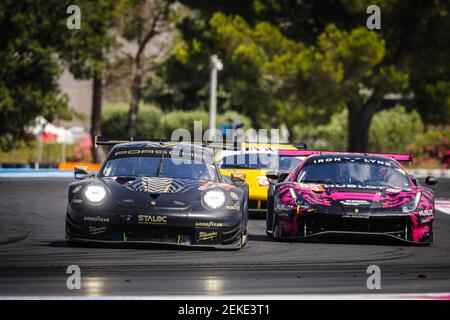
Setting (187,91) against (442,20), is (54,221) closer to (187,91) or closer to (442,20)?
(442,20)

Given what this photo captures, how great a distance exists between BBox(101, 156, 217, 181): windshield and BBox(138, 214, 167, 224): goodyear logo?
4.27ft

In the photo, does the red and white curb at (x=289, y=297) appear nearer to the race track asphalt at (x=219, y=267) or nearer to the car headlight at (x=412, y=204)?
the race track asphalt at (x=219, y=267)

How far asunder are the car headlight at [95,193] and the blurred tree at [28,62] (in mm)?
29113

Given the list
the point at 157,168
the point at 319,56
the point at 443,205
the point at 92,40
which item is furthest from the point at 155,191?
the point at 92,40

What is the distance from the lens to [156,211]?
12.9 metres

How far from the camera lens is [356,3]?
151 feet

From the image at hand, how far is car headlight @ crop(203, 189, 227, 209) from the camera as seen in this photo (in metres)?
13.1

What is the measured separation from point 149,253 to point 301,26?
3789cm

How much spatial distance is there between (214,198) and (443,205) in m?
13.2

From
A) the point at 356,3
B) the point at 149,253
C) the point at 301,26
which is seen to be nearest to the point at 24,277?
the point at 149,253

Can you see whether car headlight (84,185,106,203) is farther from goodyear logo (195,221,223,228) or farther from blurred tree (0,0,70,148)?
blurred tree (0,0,70,148)

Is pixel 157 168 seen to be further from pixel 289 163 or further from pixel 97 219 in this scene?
pixel 289 163

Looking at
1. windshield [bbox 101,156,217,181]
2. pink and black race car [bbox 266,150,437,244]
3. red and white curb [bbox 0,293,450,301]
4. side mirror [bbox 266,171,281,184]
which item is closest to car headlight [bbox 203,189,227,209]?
windshield [bbox 101,156,217,181]
